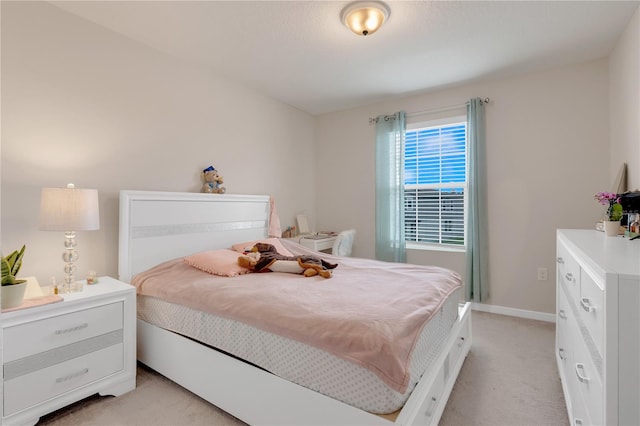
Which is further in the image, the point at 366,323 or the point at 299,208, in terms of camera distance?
the point at 299,208

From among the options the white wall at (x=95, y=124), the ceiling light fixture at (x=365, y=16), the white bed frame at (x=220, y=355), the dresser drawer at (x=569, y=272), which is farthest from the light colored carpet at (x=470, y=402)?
the ceiling light fixture at (x=365, y=16)

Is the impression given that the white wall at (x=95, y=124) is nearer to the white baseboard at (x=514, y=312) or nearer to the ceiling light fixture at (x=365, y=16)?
the ceiling light fixture at (x=365, y=16)

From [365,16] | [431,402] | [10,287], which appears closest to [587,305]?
[431,402]

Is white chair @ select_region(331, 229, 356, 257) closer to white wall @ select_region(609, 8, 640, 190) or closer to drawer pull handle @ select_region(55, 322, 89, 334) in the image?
drawer pull handle @ select_region(55, 322, 89, 334)

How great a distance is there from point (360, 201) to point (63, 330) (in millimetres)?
3224

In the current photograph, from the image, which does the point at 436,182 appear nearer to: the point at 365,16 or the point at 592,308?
the point at 365,16

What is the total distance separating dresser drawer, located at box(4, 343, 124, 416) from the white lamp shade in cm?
76

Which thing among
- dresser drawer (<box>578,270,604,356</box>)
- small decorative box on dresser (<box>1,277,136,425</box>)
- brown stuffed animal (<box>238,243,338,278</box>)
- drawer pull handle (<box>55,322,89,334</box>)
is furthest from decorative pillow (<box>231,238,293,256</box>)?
dresser drawer (<box>578,270,604,356</box>)

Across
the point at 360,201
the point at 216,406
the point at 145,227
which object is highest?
the point at 360,201

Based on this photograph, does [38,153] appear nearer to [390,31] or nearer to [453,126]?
[390,31]

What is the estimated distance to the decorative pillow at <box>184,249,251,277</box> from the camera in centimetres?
233

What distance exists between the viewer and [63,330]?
1.74 meters

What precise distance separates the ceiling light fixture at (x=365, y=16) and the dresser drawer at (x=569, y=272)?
73.2 inches

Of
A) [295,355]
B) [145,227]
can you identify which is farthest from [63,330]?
[295,355]
